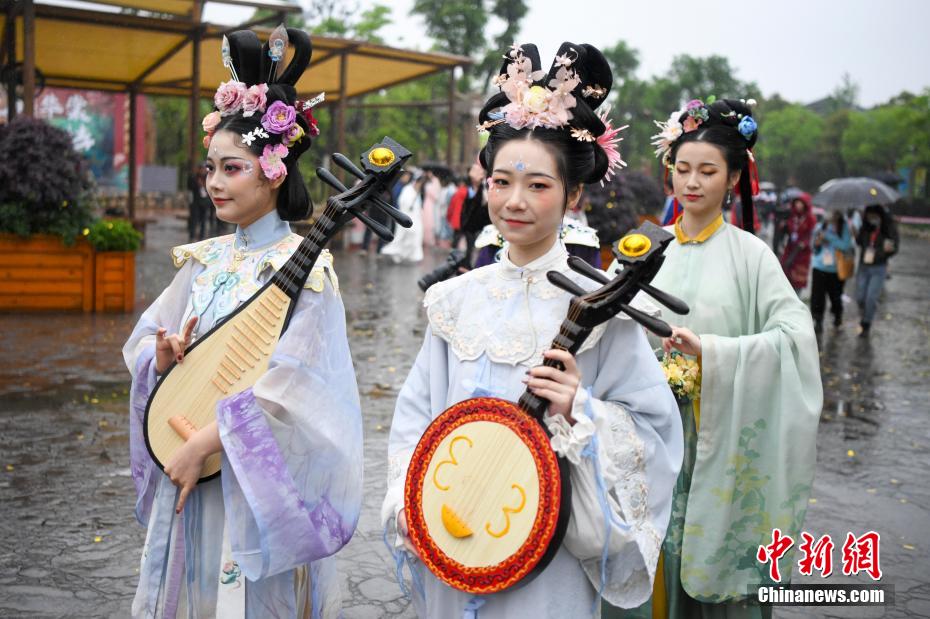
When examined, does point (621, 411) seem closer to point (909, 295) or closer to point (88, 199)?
point (88, 199)

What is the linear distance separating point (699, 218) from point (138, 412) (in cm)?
211

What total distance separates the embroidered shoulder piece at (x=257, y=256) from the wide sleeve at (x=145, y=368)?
6 centimetres

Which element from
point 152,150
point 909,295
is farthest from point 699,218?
point 152,150

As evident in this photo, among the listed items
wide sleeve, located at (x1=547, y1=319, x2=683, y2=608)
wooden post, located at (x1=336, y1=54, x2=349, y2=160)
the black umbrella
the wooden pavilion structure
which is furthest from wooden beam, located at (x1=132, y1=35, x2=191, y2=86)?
wide sleeve, located at (x1=547, y1=319, x2=683, y2=608)

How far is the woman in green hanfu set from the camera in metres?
3.32

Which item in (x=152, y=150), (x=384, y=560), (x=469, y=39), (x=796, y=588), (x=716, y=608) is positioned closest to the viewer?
(x=716, y=608)

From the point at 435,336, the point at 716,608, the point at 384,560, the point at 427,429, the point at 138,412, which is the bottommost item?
the point at 384,560

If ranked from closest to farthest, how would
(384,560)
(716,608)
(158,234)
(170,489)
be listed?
(170,489) → (716,608) → (384,560) → (158,234)

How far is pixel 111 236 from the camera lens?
1055cm

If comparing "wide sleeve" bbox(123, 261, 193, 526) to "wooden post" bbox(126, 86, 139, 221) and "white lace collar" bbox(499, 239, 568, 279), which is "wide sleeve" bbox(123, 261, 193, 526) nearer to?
"white lace collar" bbox(499, 239, 568, 279)

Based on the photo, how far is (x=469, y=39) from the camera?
41062 mm

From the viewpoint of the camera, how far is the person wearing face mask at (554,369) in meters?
2.28

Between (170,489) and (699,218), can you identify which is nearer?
(170,489)

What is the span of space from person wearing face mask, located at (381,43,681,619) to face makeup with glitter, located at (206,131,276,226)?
0.76 meters
